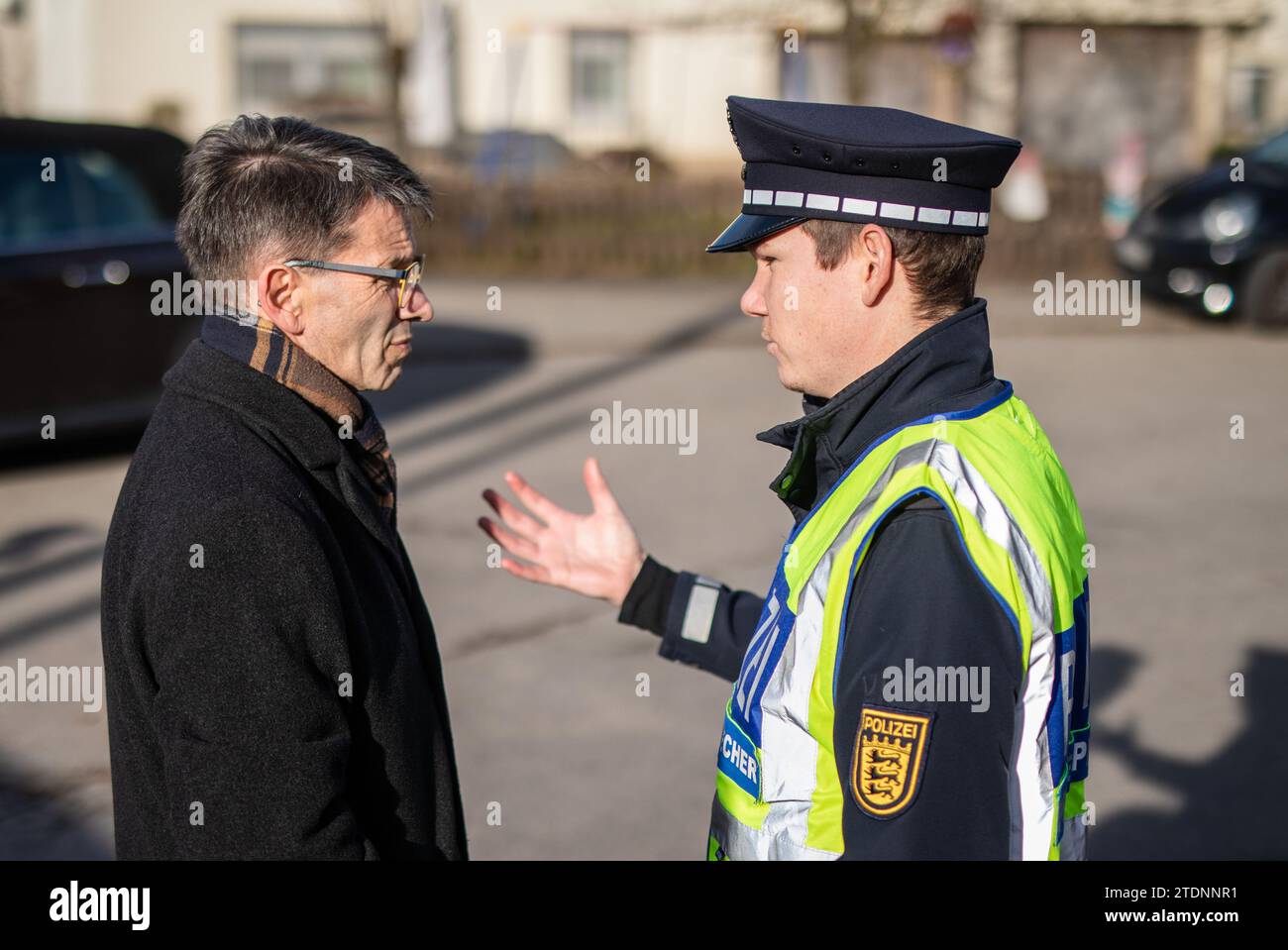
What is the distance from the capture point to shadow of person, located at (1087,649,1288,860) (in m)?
3.97

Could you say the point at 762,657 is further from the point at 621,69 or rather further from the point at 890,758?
the point at 621,69

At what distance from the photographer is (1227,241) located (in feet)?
40.0

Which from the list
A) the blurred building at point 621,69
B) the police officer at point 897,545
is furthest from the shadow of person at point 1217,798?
the blurred building at point 621,69

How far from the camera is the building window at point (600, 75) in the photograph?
30.5m

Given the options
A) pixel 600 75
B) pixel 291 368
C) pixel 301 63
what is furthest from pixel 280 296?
pixel 301 63

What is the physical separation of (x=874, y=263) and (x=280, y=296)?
92cm

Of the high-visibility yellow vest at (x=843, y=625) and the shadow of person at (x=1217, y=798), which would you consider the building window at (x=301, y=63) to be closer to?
the shadow of person at (x=1217, y=798)

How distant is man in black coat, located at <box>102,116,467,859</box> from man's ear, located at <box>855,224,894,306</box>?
2.50 feet

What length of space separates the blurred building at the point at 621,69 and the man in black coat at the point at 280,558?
26.9 metres

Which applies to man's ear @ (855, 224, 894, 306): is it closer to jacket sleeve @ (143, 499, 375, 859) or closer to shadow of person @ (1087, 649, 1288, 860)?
jacket sleeve @ (143, 499, 375, 859)

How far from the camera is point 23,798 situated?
171 inches

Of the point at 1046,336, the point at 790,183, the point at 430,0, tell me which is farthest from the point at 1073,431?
the point at 430,0

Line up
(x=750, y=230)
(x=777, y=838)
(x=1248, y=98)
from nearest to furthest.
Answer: (x=777, y=838) < (x=750, y=230) < (x=1248, y=98)
